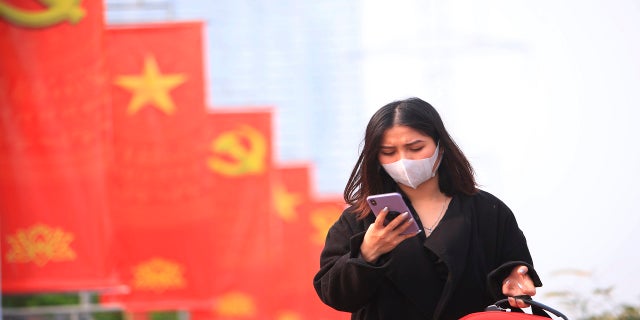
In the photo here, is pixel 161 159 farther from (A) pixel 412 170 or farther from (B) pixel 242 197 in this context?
(A) pixel 412 170

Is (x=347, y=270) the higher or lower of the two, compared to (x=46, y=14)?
lower

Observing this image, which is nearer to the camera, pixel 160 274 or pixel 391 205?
pixel 391 205

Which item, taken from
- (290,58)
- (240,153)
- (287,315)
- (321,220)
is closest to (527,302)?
(290,58)

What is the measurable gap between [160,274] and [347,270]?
6.18m

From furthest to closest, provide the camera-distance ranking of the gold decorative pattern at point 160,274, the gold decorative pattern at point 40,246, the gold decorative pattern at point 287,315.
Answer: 1. the gold decorative pattern at point 287,315
2. the gold decorative pattern at point 160,274
3. the gold decorative pattern at point 40,246

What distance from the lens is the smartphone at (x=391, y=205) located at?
2.22m

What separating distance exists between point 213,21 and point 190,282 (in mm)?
2133

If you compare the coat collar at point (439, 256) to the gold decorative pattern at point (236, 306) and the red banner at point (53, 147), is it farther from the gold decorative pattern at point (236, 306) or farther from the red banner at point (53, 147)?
the gold decorative pattern at point (236, 306)

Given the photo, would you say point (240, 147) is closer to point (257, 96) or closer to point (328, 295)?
point (257, 96)

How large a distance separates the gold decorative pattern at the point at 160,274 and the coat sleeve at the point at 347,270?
600 centimetres

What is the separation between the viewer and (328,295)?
7.88ft

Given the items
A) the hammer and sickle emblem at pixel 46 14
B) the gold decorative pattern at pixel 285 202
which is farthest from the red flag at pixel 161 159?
the gold decorative pattern at pixel 285 202

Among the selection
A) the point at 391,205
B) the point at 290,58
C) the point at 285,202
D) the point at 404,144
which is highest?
the point at 290,58

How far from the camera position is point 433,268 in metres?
2.43
